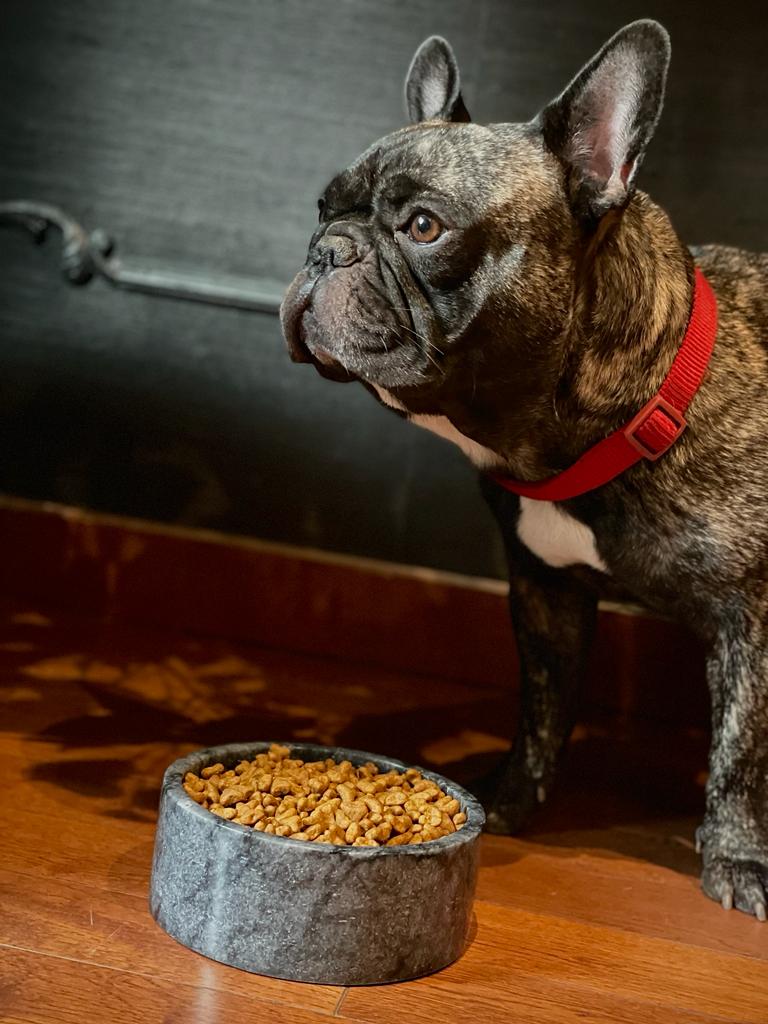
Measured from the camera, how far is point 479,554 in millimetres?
2777

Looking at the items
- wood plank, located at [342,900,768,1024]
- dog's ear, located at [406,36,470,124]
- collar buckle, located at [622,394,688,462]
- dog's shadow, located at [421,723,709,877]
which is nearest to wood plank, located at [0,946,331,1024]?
wood plank, located at [342,900,768,1024]


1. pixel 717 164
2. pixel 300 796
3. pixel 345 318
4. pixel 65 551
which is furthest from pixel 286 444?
pixel 300 796

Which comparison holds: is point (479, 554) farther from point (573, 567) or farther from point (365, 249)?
point (365, 249)

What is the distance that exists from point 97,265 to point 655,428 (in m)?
1.66

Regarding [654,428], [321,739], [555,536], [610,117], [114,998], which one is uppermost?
[610,117]

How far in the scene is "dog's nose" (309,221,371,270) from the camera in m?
1.54

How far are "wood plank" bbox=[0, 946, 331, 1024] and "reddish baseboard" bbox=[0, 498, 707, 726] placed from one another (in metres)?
→ 1.50

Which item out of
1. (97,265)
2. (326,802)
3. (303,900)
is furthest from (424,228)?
(97,265)

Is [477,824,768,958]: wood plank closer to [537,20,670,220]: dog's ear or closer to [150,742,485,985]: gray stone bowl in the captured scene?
[150,742,485,985]: gray stone bowl

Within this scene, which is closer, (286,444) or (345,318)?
(345,318)

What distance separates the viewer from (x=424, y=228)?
1507 millimetres

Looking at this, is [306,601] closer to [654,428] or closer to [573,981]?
[654,428]

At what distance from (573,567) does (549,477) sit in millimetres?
180

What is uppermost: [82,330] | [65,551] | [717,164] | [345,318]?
[717,164]
